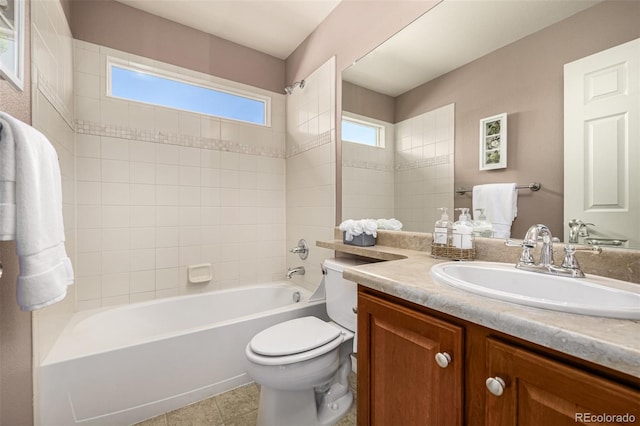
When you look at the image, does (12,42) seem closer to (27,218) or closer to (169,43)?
(27,218)

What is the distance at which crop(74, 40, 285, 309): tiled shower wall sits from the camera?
6.22 feet

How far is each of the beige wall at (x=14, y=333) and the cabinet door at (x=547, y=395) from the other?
151 cm

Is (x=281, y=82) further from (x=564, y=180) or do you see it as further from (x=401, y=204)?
(x=564, y=180)

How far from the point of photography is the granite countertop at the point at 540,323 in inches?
16.1

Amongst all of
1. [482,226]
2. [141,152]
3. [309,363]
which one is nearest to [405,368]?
[309,363]

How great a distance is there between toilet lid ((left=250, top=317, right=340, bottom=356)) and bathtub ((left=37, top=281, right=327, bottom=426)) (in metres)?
0.39

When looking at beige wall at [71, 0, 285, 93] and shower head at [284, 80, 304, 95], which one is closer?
beige wall at [71, 0, 285, 93]

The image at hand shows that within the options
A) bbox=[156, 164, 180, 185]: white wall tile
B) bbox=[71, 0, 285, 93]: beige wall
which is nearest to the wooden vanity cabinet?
bbox=[156, 164, 180, 185]: white wall tile

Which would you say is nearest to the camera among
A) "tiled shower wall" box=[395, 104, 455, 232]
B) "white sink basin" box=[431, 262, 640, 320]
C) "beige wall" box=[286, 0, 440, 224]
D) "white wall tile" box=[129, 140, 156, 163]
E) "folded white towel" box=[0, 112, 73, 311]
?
"white sink basin" box=[431, 262, 640, 320]

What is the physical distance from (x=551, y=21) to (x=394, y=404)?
1.41m

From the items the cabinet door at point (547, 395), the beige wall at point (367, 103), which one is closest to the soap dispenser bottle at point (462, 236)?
the cabinet door at point (547, 395)

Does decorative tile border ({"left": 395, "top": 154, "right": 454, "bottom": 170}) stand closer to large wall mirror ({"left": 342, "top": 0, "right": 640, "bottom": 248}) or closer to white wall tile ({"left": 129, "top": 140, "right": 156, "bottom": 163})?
large wall mirror ({"left": 342, "top": 0, "right": 640, "bottom": 248})

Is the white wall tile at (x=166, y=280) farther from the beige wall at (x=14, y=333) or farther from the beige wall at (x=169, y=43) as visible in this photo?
the beige wall at (x=169, y=43)

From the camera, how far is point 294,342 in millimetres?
1261
